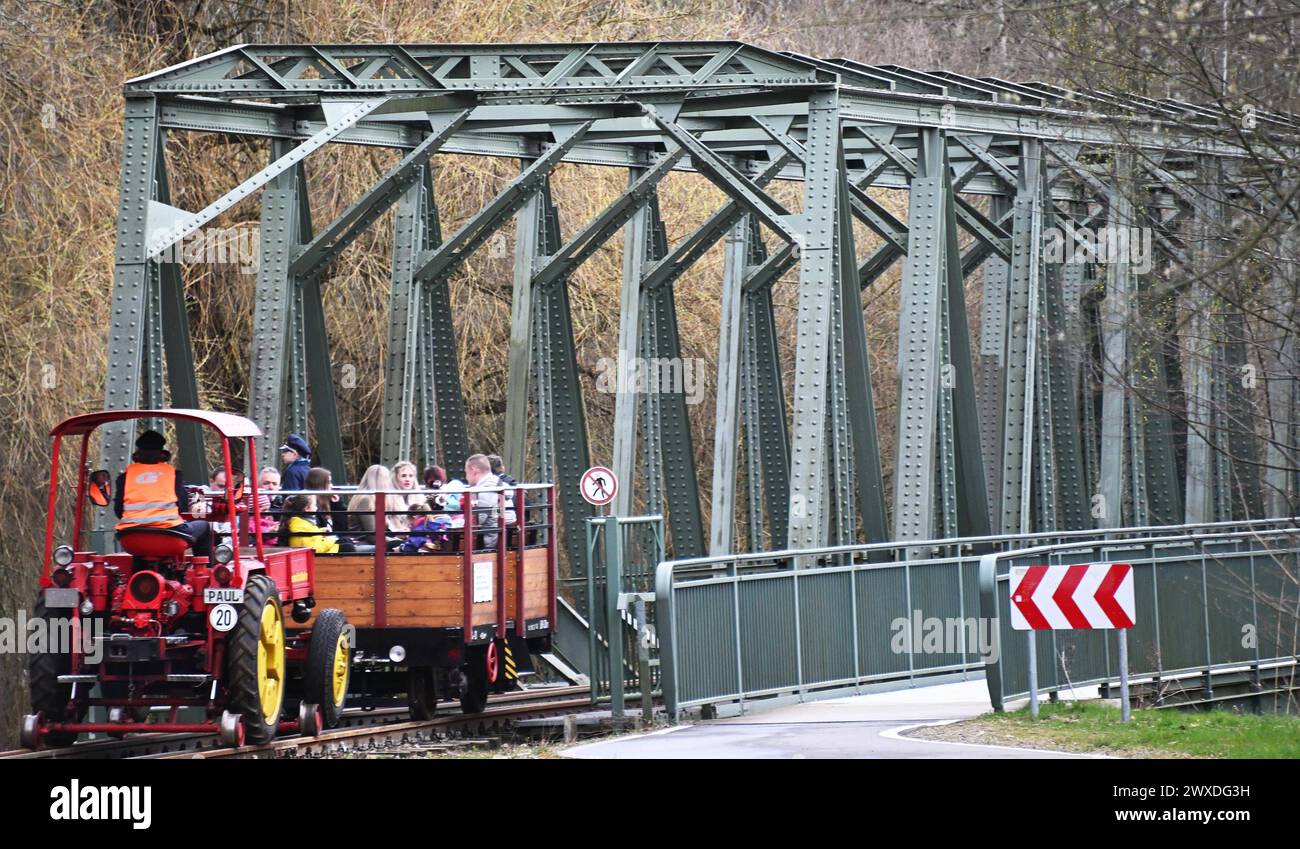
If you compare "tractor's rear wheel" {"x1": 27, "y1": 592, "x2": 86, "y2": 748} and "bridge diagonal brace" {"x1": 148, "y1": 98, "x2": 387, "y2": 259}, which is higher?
"bridge diagonal brace" {"x1": 148, "y1": 98, "x2": 387, "y2": 259}

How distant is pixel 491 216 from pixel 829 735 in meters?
9.56

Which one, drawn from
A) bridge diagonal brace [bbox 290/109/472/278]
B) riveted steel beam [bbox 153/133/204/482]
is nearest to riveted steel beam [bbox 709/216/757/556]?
bridge diagonal brace [bbox 290/109/472/278]

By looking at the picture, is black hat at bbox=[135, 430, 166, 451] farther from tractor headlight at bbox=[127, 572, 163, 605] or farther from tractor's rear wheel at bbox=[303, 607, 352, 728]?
tractor's rear wheel at bbox=[303, 607, 352, 728]

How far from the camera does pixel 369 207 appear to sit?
2050 cm

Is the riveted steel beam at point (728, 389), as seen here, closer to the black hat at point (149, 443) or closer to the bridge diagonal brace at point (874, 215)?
the bridge diagonal brace at point (874, 215)

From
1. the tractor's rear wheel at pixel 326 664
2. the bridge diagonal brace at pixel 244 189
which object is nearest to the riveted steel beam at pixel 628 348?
the bridge diagonal brace at pixel 244 189

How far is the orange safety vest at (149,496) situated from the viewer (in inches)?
519

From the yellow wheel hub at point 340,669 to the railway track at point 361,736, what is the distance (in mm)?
290

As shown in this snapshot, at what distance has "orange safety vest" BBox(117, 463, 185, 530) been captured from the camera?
13188 millimetres

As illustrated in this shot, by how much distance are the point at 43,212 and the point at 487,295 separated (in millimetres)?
6308

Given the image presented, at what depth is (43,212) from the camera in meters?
21.2

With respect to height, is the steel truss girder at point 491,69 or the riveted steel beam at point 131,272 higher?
the steel truss girder at point 491,69

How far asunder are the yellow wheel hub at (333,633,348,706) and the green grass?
4.71 meters

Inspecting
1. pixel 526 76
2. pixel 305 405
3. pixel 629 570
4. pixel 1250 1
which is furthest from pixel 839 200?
pixel 1250 1
